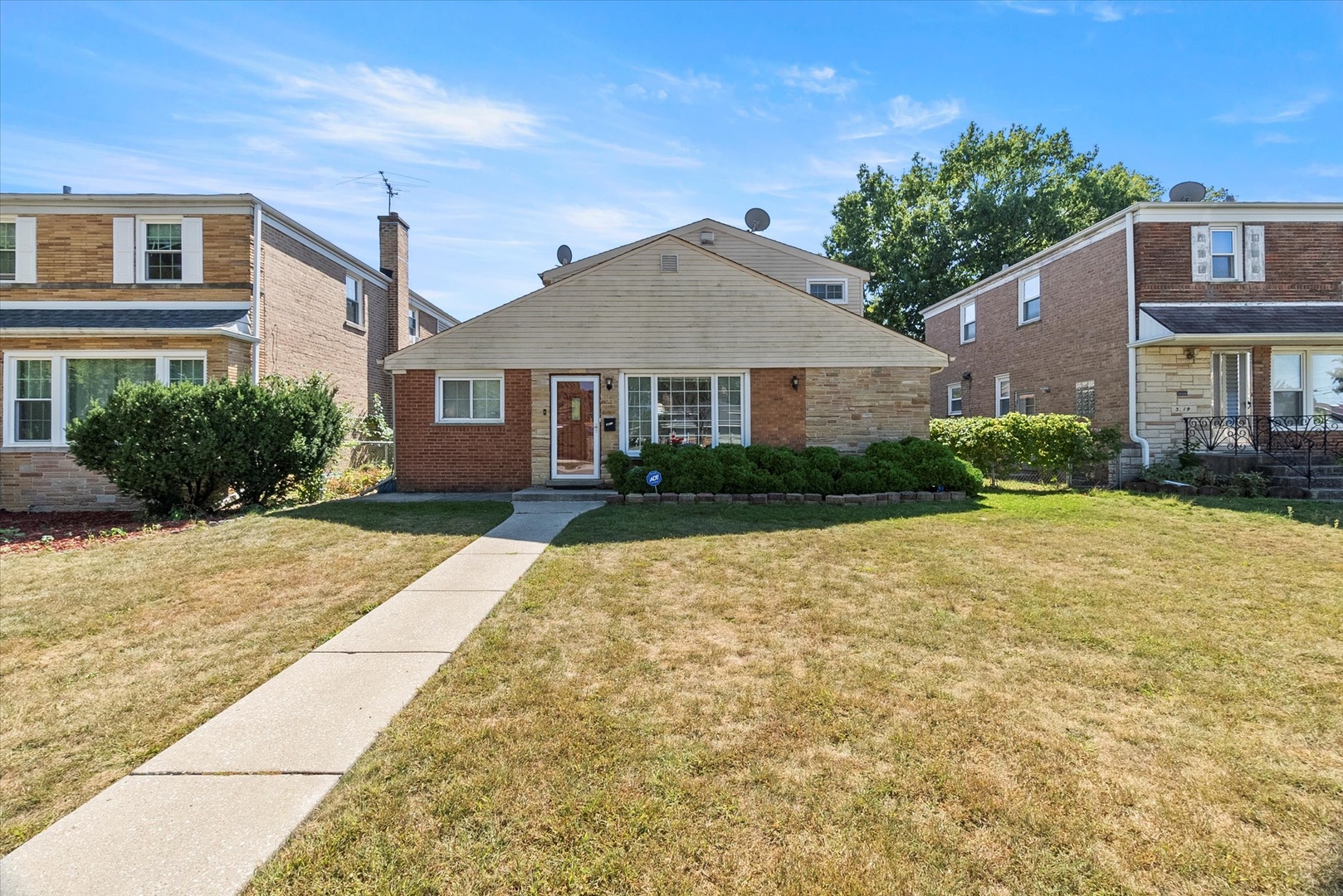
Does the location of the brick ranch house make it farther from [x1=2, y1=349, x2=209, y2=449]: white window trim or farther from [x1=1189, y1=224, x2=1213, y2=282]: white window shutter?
[x1=1189, y1=224, x2=1213, y2=282]: white window shutter

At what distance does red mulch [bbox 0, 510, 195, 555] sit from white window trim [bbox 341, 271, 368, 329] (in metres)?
7.24

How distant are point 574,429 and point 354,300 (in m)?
9.30

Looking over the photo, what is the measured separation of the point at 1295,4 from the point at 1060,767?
15.0 m

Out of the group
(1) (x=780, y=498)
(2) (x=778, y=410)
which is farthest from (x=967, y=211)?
(1) (x=780, y=498)

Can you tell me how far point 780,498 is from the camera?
11023 mm

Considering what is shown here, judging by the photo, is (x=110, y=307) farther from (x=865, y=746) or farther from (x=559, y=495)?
(x=865, y=746)

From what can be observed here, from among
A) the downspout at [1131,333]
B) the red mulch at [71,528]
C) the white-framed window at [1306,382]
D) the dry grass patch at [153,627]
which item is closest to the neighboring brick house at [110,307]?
the red mulch at [71,528]

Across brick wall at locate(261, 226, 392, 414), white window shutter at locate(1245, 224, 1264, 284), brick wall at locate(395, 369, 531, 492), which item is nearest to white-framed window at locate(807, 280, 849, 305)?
white window shutter at locate(1245, 224, 1264, 284)

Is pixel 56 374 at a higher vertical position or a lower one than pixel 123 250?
lower

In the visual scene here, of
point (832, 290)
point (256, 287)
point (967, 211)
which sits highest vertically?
point (967, 211)

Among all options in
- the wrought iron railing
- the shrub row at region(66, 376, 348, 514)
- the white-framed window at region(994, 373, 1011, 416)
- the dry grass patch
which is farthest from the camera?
the white-framed window at region(994, 373, 1011, 416)

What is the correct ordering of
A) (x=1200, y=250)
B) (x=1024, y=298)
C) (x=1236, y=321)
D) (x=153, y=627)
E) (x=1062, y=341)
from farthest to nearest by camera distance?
(x=1024, y=298), (x=1062, y=341), (x=1200, y=250), (x=1236, y=321), (x=153, y=627)

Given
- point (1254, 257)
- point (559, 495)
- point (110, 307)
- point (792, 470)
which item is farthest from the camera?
point (1254, 257)

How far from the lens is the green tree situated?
29.0 meters
